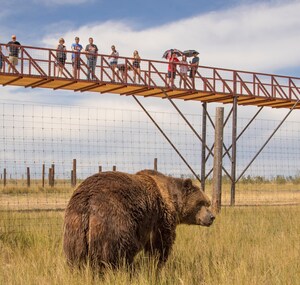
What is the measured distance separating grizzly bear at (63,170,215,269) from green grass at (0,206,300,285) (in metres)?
0.20

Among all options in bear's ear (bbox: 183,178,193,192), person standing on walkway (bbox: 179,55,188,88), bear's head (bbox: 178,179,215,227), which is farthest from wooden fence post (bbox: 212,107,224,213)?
person standing on walkway (bbox: 179,55,188,88)

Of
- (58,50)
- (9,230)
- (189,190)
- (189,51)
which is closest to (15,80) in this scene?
(58,50)

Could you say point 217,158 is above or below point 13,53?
below

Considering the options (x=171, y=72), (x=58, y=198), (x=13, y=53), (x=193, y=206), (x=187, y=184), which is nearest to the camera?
(x=187, y=184)

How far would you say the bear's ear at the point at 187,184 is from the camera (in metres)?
8.16

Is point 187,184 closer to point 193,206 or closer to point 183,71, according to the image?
point 193,206

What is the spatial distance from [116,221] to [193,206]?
259 centimetres

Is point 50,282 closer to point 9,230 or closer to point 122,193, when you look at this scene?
point 122,193

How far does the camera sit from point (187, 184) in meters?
8.20

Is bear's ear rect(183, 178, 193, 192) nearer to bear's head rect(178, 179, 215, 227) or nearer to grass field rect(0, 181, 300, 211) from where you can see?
bear's head rect(178, 179, 215, 227)

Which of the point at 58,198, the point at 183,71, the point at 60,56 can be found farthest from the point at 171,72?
the point at 58,198

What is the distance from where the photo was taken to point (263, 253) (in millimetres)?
8055

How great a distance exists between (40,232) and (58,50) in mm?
10058

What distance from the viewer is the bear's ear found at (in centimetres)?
816
